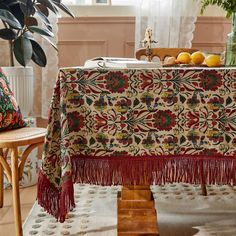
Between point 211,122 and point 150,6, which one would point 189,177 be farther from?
point 150,6

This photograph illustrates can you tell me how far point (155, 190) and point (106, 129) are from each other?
1164 mm

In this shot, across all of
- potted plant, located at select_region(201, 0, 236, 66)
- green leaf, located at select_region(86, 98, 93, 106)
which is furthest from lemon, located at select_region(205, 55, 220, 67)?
green leaf, located at select_region(86, 98, 93, 106)

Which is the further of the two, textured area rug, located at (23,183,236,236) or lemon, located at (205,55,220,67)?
textured area rug, located at (23,183,236,236)

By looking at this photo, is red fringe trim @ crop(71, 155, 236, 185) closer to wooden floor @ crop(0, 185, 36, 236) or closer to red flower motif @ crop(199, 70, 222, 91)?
red flower motif @ crop(199, 70, 222, 91)

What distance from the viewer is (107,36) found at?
310 cm

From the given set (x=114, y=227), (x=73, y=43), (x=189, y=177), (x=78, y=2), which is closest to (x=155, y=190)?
(x=114, y=227)

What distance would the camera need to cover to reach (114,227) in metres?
1.79

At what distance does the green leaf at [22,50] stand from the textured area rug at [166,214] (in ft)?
2.80

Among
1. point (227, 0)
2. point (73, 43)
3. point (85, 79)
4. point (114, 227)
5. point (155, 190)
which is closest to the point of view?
point (85, 79)

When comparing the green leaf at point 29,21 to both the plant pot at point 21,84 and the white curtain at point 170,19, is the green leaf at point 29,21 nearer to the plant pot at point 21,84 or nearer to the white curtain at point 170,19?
the plant pot at point 21,84

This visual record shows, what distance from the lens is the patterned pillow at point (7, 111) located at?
6.10 ft

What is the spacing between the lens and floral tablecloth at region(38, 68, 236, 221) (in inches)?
49.1

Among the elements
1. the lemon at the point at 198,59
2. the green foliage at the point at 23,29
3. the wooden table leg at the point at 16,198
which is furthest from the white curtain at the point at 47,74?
the lemon at the point at 198,59

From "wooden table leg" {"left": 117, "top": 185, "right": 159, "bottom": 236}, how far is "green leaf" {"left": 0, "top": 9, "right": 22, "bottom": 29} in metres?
1.20
